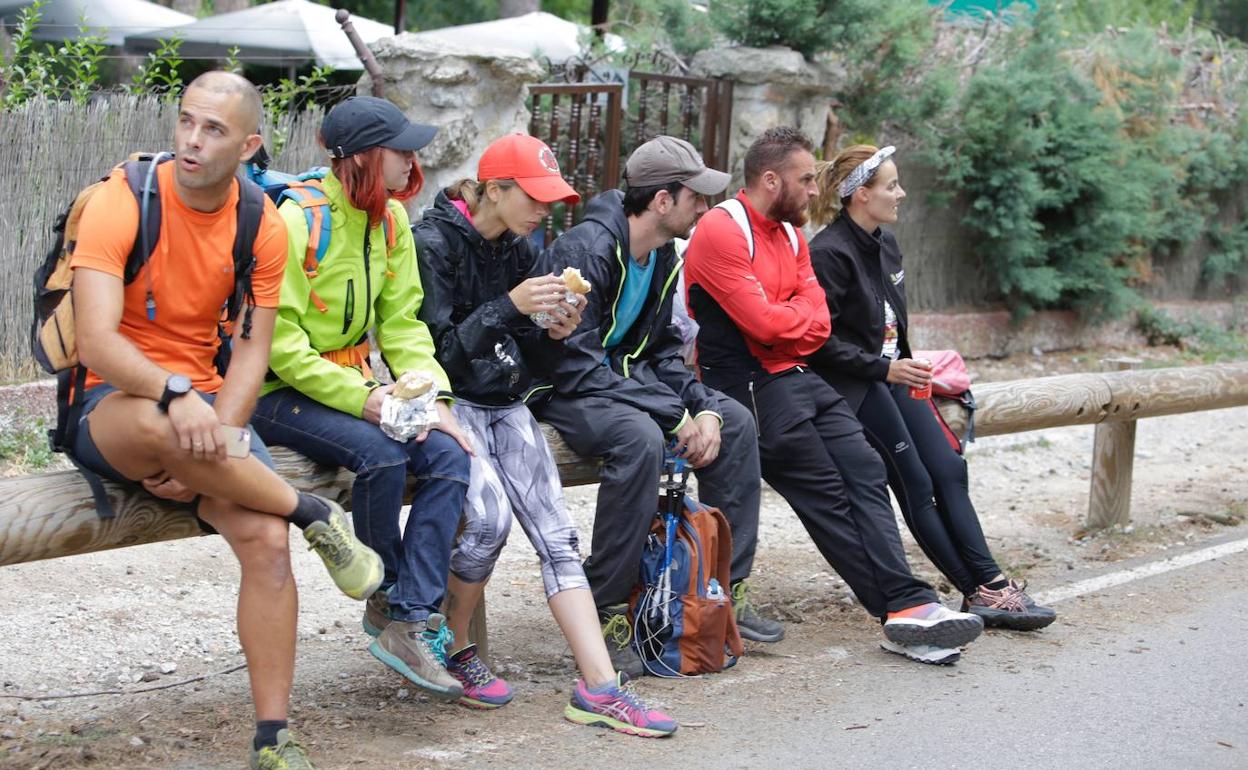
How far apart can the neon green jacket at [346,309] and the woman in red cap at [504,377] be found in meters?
0.15

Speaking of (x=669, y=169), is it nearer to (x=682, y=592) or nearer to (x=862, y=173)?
(x=862, y=173)

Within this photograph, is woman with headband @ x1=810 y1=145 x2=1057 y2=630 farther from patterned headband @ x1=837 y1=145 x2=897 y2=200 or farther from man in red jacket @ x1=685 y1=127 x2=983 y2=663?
man in red jacket @ x1=685 y1=127 x2=983 y2=663

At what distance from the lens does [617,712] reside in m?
4.29

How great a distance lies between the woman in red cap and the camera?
4363 millimetres

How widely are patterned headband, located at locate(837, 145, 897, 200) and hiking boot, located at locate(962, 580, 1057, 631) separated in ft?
5.31

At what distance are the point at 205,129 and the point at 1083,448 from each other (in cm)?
714

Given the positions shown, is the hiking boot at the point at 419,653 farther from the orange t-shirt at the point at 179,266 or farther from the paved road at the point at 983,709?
the orange t-shirt at the point at 179,266

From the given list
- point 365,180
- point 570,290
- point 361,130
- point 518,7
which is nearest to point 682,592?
point 570,290

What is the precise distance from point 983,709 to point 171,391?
107 inches

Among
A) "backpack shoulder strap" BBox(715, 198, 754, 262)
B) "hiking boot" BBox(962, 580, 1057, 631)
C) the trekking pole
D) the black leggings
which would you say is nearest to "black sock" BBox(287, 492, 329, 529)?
"backpack shoulder strap" BBox(715, 198, 754, 262)

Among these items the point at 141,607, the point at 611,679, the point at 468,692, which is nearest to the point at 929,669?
the point at 611,679

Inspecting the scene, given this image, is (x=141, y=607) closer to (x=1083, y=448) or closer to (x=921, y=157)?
(x=1083, y=448)

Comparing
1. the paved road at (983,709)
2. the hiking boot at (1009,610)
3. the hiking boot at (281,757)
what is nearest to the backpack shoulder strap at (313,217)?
the hiking boot at (281,757)

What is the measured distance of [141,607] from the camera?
539 cm
